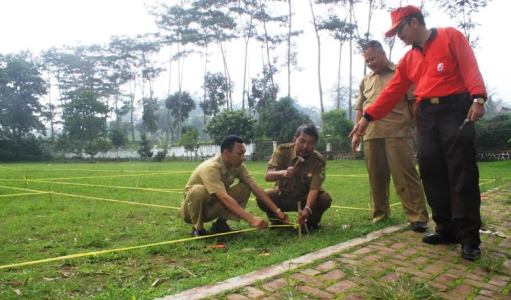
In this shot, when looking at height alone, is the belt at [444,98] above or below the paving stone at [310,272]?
above

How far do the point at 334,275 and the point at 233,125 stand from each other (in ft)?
76.3

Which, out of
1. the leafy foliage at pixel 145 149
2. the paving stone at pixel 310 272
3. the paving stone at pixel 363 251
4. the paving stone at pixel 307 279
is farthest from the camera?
the leafy foliage at pixel 145 149

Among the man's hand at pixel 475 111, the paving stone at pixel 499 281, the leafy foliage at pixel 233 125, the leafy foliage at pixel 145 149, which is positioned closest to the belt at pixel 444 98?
the man's hand at pixel 475 111

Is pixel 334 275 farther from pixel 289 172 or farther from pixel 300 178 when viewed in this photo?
pixel 300 178

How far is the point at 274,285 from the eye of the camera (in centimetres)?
240

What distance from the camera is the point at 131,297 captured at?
2.32 m

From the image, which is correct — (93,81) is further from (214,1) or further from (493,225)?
(493,225)

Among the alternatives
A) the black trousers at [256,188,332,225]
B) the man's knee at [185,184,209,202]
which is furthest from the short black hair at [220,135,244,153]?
the black trousers at [256,188,332,225]

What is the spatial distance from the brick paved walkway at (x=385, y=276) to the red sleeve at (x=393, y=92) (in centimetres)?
109

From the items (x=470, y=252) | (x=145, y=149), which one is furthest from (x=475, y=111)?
(x=145, y=149)

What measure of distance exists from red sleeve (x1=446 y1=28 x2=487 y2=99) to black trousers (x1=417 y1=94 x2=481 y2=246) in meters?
0.19

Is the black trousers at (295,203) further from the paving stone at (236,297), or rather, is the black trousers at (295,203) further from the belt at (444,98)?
the paving stone at (236,297)

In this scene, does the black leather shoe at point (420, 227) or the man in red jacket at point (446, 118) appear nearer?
the man in red jacket at point (446, 118)

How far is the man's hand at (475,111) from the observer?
2.78 meters
